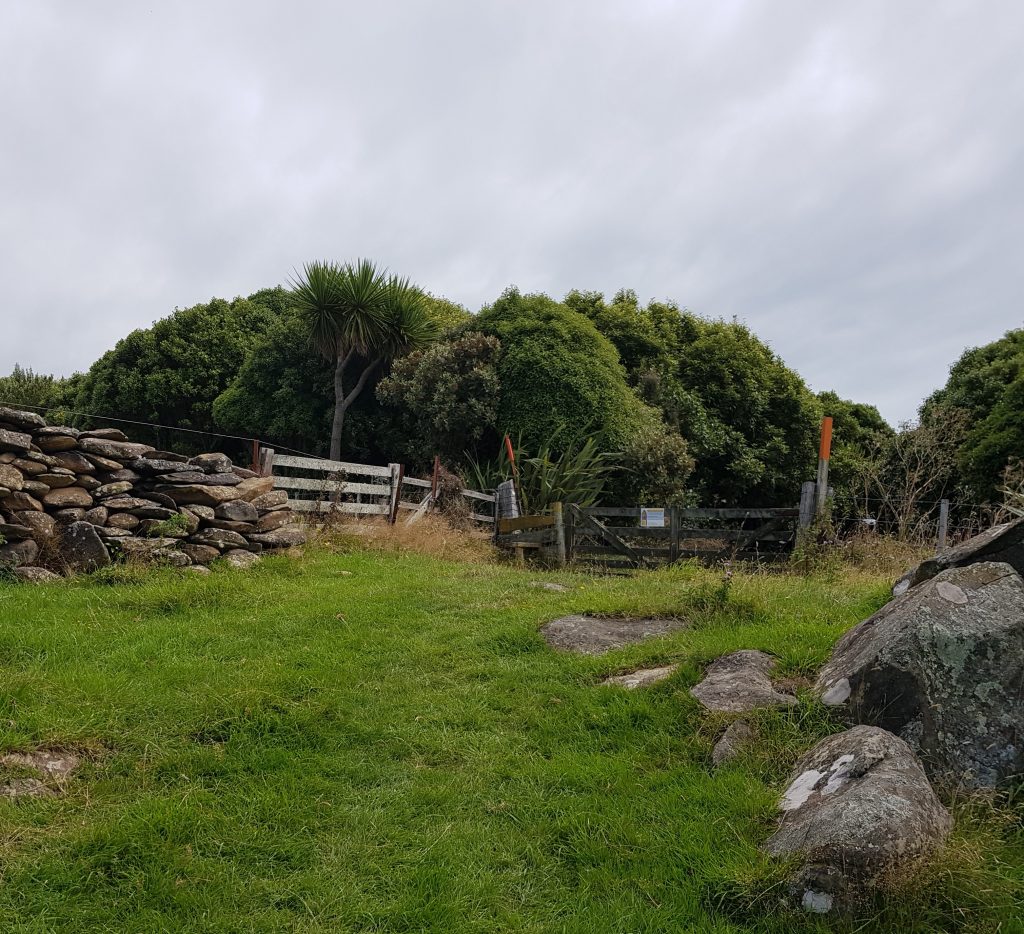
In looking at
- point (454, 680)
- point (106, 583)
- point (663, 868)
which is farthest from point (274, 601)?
point (663, 868)

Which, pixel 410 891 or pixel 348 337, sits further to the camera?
pixel 348 337

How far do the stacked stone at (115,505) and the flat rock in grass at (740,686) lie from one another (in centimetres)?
632

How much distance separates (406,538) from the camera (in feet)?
39.4

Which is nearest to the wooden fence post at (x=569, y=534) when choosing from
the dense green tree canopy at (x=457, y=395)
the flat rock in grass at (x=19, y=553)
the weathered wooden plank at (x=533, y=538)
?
the weathered wooden plank at (x=533, y=538)

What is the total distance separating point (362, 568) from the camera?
980 cm

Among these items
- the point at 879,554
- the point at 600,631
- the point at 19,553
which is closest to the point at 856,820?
the point at 600,631

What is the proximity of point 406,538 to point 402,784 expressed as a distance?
8019mm

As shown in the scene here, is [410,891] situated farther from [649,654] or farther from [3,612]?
[3,612]

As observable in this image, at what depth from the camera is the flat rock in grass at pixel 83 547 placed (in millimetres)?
7973

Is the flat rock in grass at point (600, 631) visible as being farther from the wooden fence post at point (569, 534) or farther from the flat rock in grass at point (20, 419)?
the flat rock in grass at point (20, 419)

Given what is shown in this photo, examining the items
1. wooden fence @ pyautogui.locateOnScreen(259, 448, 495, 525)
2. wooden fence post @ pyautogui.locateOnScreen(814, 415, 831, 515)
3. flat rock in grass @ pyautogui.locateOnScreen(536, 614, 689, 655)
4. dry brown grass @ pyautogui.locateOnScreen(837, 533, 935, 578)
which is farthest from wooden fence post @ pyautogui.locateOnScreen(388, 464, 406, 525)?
dry brown grass @ pyautogui.locateOnScreen(837, 533, 935, 578)

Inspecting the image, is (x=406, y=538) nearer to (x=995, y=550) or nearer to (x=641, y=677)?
(x=641, y=677)

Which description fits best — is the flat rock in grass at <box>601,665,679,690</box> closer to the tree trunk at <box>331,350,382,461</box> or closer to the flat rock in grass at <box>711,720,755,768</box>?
the flat rock in grass at <box>711,720,755,768</box>

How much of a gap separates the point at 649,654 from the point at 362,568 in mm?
5087
